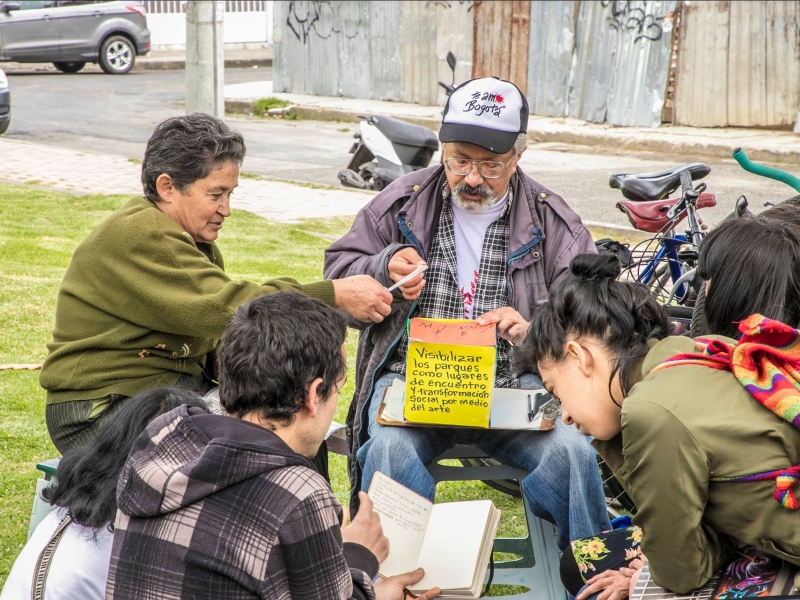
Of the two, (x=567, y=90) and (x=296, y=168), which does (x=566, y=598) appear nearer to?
(x=296, y=168)

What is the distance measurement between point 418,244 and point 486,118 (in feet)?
1.64

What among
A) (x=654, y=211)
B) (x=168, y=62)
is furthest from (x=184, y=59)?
(x=654, y=211)

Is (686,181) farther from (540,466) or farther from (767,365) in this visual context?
(767,365)

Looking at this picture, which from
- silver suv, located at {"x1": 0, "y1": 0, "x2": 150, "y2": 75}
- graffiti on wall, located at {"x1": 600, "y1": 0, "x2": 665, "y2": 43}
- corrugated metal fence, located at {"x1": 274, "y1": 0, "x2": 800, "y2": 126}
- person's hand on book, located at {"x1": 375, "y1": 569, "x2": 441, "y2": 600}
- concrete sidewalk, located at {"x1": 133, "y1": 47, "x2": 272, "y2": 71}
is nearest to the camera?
person's hand on book, located at {"x1": 375, "y1": 569, "x2": 441, "y2": 600}

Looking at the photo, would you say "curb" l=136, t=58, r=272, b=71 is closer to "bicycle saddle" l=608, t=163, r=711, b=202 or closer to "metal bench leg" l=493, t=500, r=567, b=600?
"bicycle saddle" l=608, t=163, r=711, b=202

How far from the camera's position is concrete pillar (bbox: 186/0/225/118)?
8.88m

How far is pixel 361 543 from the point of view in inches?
89.2

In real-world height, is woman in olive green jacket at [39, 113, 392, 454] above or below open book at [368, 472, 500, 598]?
above

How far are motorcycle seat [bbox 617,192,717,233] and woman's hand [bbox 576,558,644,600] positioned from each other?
246 cm

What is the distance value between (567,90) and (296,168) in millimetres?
5241

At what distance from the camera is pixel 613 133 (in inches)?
531

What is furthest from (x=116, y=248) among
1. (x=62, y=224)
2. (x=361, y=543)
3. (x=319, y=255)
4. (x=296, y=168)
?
(x=296, y=168)

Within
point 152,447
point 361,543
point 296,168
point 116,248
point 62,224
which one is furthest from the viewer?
point 296,168

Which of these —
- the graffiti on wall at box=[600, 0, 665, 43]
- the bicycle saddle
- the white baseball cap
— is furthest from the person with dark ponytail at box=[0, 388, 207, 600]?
the graffiti on wall at box=[600, 0, 665, 43]
